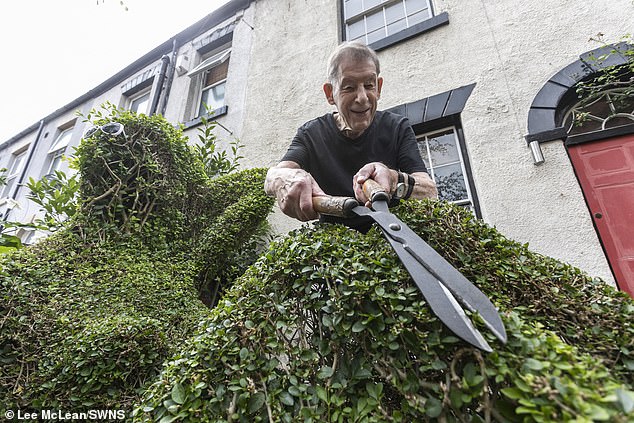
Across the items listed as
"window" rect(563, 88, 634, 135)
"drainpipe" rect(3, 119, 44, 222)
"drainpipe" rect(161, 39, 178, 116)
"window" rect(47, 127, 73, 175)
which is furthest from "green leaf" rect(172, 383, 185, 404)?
"drainpipe" rect(3, 119, 44, 222)

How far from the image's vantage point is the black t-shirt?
1880 millimetres

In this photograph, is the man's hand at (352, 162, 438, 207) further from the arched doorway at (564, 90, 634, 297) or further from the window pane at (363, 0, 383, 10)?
the window pane at (363, 0, 383, 10)

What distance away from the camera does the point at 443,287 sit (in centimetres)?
81

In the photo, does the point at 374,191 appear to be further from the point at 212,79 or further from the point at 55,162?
the point at 55,162

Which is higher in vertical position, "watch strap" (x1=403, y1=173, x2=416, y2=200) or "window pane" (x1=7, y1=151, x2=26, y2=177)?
"window pane" (x1=7, y1=151, x2=26, y2=177)

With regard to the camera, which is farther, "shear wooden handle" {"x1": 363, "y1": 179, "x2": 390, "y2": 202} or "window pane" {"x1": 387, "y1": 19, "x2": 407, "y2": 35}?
"window pane" {"x1": 387, "y1": 19, "x2": 407, "y2": 35}

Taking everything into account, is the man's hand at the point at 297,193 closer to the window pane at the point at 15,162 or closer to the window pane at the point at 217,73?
the window pane at the point at 217,73

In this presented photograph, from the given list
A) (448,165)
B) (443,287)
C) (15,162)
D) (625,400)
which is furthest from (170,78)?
(15,162)

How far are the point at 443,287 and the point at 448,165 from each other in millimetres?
3487

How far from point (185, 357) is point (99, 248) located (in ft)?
6.95

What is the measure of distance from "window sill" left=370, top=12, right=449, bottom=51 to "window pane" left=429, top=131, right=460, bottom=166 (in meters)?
1.83

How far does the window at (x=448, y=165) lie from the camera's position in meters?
3.71

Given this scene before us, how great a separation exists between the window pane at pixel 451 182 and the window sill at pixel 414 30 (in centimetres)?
232

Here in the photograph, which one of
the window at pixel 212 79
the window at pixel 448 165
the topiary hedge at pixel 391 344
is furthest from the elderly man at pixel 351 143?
the window at pixel 212 79
